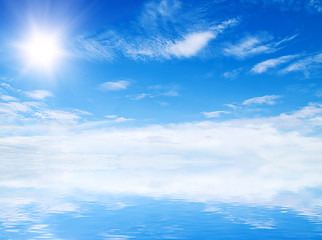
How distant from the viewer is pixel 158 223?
35094mm

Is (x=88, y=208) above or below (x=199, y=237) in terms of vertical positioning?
above

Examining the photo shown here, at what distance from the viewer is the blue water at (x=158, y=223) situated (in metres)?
29.4

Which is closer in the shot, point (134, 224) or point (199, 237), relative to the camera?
point (199, 237)

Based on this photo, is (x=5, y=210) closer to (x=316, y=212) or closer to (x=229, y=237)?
(x=229, y=237)

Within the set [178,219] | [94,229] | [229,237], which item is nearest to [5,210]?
[94,229]

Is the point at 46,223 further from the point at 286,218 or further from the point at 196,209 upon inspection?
the point at 286,218

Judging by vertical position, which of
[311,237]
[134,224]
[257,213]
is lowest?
[311,237]

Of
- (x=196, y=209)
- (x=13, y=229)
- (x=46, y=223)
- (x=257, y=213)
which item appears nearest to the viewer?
(x=13, y=229)

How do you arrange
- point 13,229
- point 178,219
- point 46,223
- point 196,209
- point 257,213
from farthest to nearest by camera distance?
point 196,209 → point 257,213 → point 178,219 → point 46,223 → point 13,229

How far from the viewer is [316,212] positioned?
42.8 m

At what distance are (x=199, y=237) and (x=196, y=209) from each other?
56.5 ft

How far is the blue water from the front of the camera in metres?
29.4

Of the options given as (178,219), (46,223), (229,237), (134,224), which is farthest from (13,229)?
(229,237)

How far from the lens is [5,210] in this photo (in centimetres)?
4303
